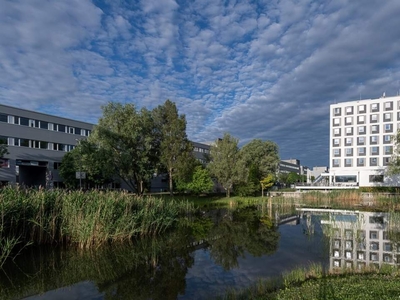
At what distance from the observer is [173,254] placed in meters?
12.0

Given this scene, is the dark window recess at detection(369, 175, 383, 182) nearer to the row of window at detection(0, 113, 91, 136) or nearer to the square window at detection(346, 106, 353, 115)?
the square window at detection(346, 106, 353, 115)

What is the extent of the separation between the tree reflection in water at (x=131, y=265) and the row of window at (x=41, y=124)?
37.9 m

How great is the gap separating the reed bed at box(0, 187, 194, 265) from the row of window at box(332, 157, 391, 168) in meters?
61.4

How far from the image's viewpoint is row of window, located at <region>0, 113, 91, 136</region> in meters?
42.3

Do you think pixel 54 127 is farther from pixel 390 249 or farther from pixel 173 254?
pixel 390 249

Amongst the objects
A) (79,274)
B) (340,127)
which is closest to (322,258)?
(79,274)

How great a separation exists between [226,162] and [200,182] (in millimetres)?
4434

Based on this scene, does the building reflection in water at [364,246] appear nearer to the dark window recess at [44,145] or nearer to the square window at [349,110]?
the dark window recess at [44,145]

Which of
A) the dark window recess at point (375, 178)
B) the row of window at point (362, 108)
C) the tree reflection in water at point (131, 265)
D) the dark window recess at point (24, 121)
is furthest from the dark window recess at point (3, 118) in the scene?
the dark window recess at point (375, 178)

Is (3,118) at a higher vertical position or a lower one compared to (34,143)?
higher

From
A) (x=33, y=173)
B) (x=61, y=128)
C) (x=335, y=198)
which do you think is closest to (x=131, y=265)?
(x=335, y=198)

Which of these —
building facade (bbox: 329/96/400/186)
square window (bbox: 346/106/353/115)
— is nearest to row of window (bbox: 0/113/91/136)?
building facade (bbox: 329/96/400/186)

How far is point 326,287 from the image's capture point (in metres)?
6.55

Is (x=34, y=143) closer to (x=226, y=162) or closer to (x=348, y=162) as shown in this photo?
(x=226, y=162)
